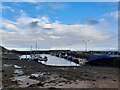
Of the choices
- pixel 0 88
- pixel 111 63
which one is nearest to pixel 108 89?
pixel 0 88

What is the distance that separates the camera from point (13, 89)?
1730cm

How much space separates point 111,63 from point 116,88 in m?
31.6

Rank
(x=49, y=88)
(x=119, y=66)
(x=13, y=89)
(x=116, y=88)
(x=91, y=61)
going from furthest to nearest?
(x=91, y=61) → (x=119, y=66) → (x=116, y=88) → (x=49, y=88) → (x=13, y=89)

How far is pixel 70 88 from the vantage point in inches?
744

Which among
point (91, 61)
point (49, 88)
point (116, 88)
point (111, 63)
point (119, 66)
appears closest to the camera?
point (49, 88)

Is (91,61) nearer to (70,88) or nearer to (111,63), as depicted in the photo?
(111,63)

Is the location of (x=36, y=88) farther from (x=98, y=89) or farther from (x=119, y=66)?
(x=119, y=66)

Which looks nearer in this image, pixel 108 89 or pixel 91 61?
pixel 108 89

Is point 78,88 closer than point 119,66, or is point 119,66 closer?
point 78,88

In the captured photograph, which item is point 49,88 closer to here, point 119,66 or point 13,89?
point 13,89

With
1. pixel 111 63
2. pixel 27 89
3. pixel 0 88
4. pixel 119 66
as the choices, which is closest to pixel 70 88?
pixel 27 89

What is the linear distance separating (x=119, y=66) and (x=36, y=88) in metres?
31.3

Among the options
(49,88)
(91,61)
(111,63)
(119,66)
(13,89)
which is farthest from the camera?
(91,61)

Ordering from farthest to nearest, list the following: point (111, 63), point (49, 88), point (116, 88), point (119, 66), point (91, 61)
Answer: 1. point (91, 61)
2. point (111, 63)
3. point (119, 66)
4. point (116, 88)
5. point (49, 88)
